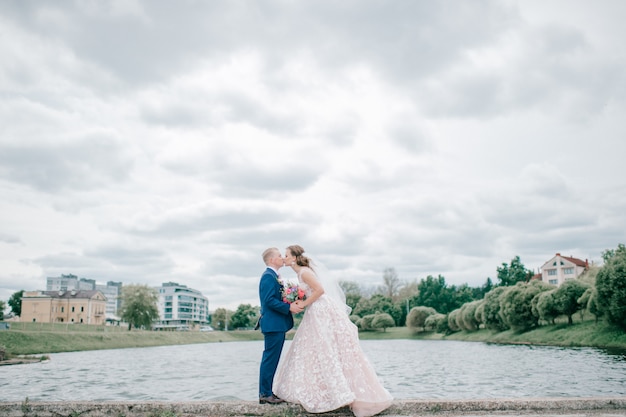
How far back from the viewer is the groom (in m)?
7.09

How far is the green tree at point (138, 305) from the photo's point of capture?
8262 centimetres

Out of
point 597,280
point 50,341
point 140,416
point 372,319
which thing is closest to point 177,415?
point 140,416

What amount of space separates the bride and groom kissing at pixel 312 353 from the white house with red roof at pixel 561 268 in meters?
106

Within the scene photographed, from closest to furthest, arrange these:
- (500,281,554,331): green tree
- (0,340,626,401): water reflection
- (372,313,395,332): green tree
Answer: (0,340,626,401): water reflection < (500,281,554,331): green tree < (372,313,395,332): green tree

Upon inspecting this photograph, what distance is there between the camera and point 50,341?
5156 centimetres

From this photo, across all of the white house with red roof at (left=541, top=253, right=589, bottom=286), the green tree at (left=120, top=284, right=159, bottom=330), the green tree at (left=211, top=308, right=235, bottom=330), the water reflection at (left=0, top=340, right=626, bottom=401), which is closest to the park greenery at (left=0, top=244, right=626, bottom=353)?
the green tree at (left=120, top=284, right=159, bottom=330)

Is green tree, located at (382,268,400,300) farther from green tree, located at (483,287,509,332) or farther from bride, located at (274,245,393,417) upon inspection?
bride, located at (274,245,393,417)

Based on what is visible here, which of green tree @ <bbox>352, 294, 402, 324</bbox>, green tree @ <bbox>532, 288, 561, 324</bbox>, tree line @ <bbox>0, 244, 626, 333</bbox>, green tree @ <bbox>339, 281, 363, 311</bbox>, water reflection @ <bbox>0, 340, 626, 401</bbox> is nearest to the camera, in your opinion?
water reflection @ <bbox>0, 340, 626, 401</bbox>

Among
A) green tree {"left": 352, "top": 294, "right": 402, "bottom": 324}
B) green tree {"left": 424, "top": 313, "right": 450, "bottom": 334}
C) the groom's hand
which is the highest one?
the groom's hand

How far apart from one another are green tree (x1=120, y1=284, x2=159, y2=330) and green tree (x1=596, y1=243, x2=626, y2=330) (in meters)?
67.9

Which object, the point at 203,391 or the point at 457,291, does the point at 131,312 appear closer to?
the point at 457,291

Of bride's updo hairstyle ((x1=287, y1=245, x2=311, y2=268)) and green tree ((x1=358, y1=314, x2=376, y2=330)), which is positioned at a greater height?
bride's updo hairstyle ((x1=287, y1=245, x2=311, y2=268))

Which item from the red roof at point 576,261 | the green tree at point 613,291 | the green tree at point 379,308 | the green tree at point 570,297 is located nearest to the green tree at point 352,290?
the green tree at point 379,308

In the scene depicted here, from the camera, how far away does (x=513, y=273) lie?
99.6 m
